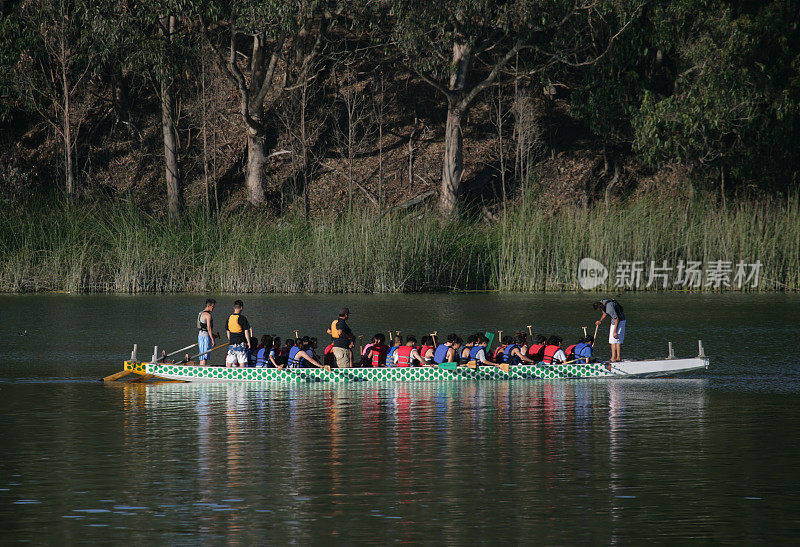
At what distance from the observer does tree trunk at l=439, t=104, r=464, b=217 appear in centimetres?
4656

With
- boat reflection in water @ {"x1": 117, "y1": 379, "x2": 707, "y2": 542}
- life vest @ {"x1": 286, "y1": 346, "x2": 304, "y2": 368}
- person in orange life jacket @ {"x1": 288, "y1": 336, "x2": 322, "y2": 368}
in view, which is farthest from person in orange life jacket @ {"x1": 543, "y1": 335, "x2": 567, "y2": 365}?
life vest @ {"x1": 286, "y1": 346, "x2": 304, "y2": 368}

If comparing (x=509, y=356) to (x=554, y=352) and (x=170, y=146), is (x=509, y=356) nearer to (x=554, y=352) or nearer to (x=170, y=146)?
(x=554, y=352)

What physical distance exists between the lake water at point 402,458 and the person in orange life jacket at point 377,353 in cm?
90

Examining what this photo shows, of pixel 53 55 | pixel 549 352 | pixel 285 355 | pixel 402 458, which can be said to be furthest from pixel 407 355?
pixel 53 55

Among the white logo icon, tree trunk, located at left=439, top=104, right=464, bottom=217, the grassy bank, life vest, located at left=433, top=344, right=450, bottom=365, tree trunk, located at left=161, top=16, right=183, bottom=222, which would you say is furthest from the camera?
tree trunk, located at left=161, top=16, right=183, bottom=222

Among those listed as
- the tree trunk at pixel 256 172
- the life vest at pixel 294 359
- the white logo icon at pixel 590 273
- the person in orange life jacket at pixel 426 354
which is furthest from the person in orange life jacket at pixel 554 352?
the tree trunk at pixel 256 172

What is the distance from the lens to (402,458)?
1371 cm

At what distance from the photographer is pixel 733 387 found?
19906mm

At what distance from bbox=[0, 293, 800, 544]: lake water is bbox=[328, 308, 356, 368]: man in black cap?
601 mm

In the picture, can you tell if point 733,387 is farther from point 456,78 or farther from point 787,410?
point 456,78

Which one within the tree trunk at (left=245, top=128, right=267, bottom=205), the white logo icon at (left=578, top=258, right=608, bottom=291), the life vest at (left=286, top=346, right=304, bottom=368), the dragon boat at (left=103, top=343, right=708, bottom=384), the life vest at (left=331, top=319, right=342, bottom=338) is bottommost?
the dragon boat at (left=103, top=343, right=708, bottom=384)

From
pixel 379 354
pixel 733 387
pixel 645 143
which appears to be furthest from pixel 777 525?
pixel 645 143

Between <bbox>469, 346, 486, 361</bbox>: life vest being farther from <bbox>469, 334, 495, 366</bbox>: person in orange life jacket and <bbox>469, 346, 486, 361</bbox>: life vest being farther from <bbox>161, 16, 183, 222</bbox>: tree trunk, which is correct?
<bbox>161, 16, 183, 222</bbox>: tree trunk

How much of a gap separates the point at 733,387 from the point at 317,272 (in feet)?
64.1
